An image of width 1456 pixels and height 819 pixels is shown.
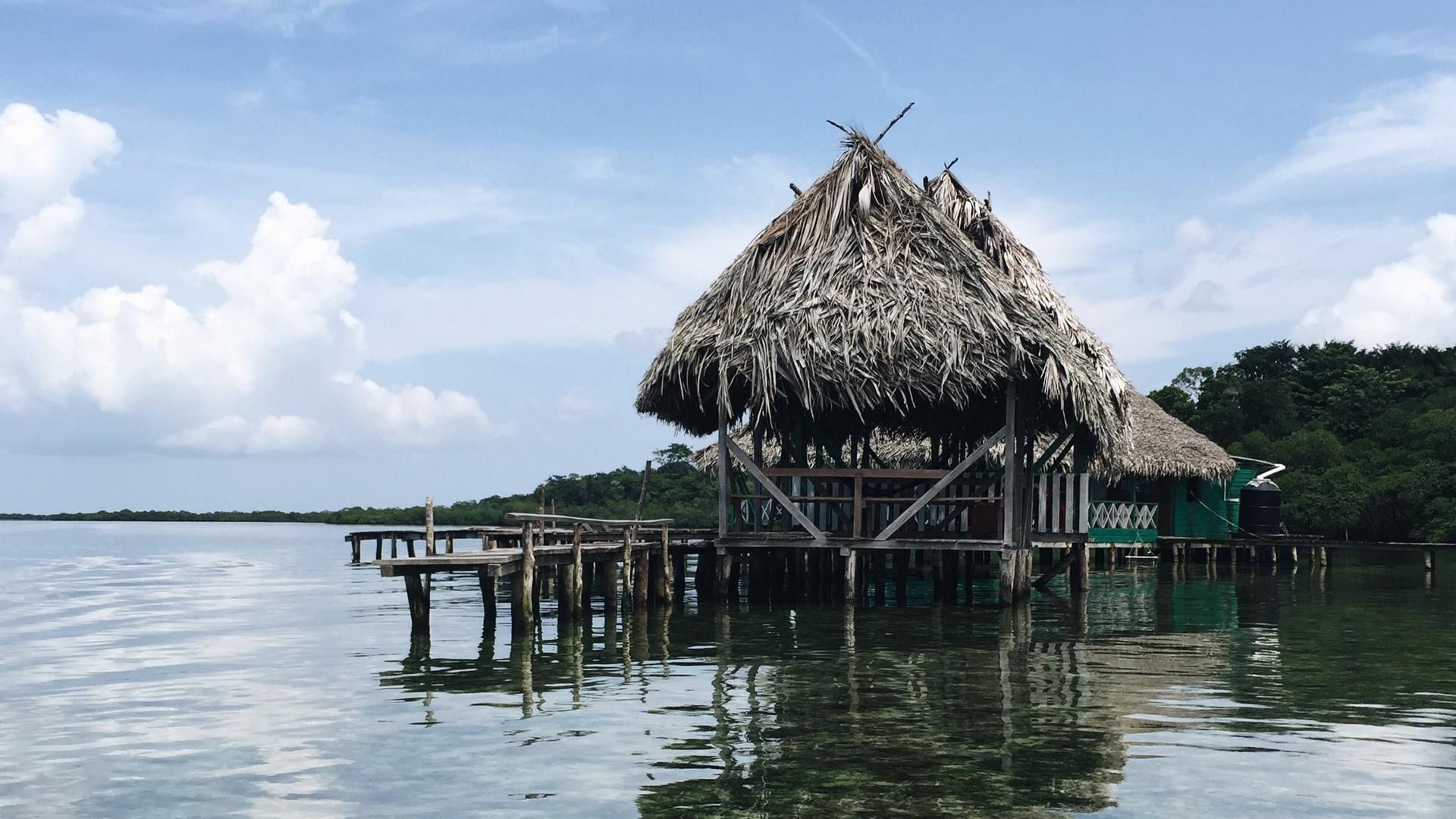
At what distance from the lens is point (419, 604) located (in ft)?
54.0

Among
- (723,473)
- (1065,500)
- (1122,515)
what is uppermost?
(723,473)

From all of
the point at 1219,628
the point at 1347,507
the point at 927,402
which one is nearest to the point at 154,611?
the point at 927,402

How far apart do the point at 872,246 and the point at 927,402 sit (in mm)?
3222

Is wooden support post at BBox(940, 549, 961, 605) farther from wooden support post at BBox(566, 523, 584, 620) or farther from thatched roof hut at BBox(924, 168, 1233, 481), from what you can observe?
wooden support post at BBox(566, 523, 584, 620)

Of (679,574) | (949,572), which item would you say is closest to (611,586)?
(679,574)

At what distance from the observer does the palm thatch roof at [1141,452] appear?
29.4 metres

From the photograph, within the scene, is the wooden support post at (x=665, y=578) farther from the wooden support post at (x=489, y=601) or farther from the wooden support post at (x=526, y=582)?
the wooden support post at (x=526, y=582)

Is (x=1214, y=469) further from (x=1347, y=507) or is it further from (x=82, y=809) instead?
(x=82, y=809)

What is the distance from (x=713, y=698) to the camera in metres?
11.3

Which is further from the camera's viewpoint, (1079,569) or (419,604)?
(1079,569)

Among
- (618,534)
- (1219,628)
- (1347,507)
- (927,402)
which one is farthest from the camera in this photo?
(1347,507)

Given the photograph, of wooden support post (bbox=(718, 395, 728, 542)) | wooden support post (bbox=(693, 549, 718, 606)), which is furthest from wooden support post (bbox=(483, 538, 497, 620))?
wooden support post (bbox=(693, 549, 718, 606))

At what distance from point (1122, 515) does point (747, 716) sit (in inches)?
987

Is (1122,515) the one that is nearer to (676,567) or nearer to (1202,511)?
(1202,511)
